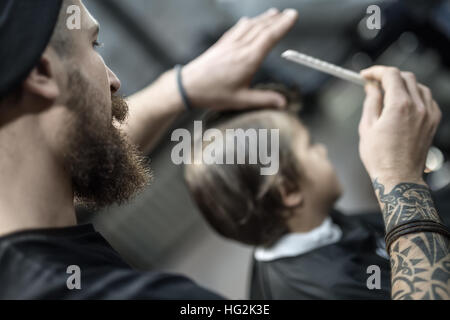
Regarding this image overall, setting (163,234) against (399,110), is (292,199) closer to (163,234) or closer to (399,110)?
(399,110)

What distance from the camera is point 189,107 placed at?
3.62ft

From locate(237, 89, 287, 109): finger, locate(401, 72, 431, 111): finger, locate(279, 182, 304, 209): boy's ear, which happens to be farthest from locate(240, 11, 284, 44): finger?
locate(279, 182, 304, 209): boy's ear

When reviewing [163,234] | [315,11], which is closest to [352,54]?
[315,11]

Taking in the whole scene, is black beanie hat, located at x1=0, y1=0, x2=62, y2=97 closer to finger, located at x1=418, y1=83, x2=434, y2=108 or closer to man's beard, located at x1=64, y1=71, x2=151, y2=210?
man's beard, located at x1=64, y1=71, x2=151, y2=210

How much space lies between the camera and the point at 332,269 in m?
1.17

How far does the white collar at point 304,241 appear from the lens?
4.21ft

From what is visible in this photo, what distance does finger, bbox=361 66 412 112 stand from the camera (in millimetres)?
→ 728

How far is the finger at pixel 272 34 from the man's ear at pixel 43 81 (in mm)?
524

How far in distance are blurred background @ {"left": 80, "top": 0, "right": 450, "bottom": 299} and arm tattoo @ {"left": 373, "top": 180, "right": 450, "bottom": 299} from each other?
3.57 feet

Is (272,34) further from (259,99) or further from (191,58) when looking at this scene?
(191,58)

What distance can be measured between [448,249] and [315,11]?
5.44ft

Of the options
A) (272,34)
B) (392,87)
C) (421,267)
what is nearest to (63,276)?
(421,267)

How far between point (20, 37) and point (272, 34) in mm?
613

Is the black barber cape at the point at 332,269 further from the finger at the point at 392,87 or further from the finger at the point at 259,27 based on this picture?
the finger at the point at 259,27
